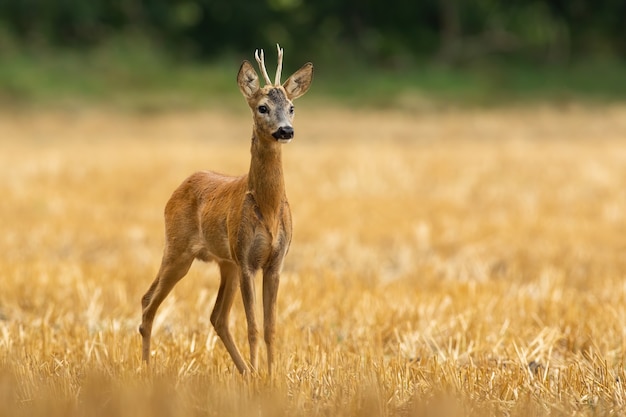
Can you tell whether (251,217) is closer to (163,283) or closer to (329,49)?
(163,283)

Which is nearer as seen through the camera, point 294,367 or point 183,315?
point 294,367

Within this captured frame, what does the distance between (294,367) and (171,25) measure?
32.9 meters

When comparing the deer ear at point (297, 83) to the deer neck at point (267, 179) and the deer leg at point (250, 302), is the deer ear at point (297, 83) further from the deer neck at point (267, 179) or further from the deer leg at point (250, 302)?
the deer leg at point (250, 302)

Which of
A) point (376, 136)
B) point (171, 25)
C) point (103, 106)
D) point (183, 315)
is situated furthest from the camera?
point (171, 25)

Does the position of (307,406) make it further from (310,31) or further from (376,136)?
(310,31)

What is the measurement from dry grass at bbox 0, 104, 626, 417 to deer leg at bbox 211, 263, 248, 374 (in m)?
0.14

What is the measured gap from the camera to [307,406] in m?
3.76

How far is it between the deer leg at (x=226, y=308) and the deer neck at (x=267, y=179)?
1.73 ft

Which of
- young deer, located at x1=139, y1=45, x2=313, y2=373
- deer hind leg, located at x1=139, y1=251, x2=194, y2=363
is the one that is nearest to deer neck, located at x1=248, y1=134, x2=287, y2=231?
young deer, located at x1=139, y1=45, x2=313, y2=373

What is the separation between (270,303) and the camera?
3.92m

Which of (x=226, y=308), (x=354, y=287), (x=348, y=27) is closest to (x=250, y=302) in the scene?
(x=226, y=308)

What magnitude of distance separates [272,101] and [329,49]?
32279mm

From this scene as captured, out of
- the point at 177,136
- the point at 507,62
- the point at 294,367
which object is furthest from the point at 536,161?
the point at 507,62

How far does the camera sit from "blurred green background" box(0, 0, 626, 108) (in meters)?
30.7
